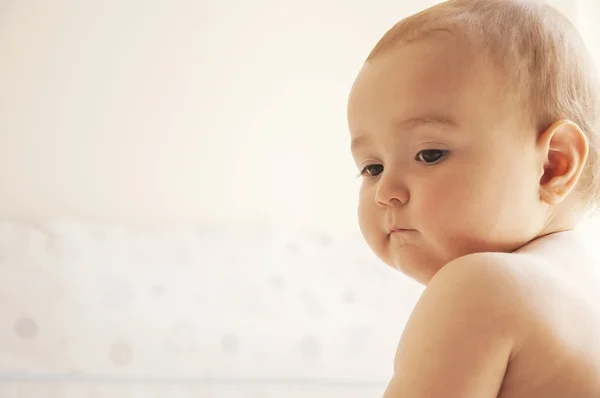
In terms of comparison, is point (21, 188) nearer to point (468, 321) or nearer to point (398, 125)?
point (398, 125)

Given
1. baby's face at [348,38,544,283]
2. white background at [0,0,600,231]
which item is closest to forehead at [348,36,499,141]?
baby's face at [348,38,544,283]

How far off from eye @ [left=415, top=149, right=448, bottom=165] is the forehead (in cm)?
3

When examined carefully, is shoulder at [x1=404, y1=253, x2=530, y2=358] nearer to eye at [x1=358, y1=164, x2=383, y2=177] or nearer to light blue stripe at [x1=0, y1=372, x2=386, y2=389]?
eye at [x1=358, y1=164, x2=383, y2=177]

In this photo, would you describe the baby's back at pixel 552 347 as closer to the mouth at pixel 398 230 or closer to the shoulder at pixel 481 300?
the shoulder at pixel 481 300

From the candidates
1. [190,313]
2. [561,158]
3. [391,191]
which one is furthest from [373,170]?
[190,313]

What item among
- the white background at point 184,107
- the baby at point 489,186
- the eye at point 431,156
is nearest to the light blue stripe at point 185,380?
the white background at point 184,107

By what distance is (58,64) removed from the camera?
1423 mm

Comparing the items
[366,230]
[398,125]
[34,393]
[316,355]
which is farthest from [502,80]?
[34,393]

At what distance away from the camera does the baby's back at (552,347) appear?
1.82 feet

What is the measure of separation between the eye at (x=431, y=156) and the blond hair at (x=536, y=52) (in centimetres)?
8

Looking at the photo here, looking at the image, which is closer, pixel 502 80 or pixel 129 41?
pixel 502 80

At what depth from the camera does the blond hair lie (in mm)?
666

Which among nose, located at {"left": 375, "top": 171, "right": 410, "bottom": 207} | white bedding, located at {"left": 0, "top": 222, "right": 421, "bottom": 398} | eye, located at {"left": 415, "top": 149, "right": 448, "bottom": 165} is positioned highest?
eye, located at {"left": 415, "top": 149, "right": 448, "bottom": 165}

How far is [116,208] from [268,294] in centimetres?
37
